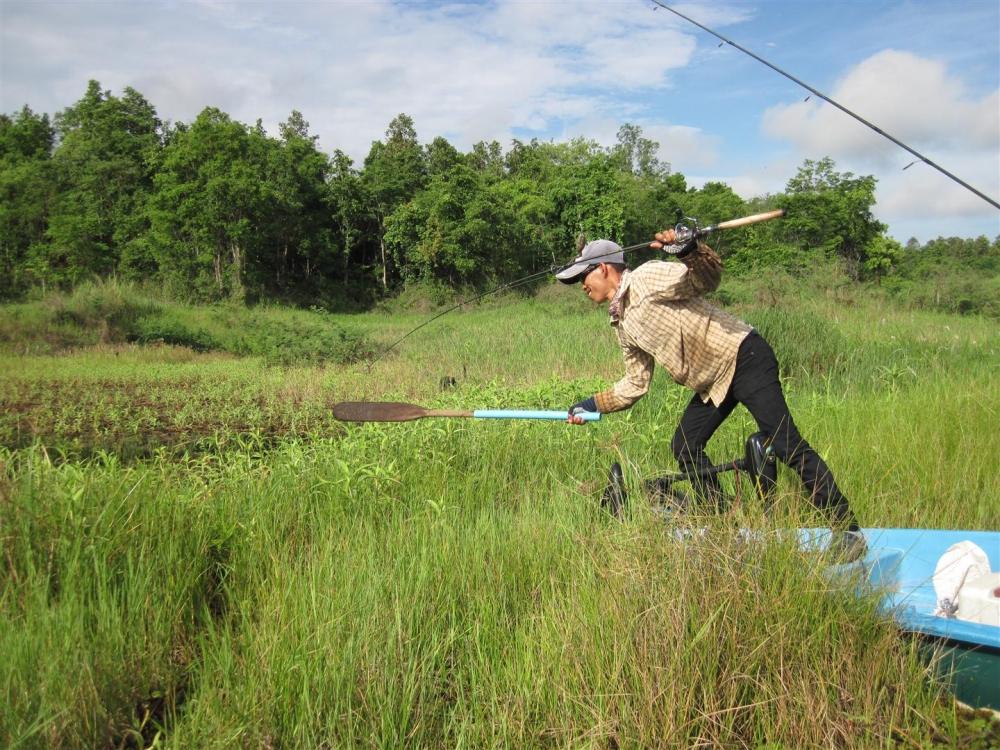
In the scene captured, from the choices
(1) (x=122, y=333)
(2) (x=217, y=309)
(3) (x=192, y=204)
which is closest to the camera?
(1) (x=122, y=333)

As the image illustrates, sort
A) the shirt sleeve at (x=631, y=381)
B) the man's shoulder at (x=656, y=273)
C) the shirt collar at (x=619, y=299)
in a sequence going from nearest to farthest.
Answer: the man's shoulder at (x=656, y=273) → the shirt collar at (x=619, y=299) → the shirt sleeve at (x=631, y=381)

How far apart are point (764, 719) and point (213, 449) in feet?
17.2

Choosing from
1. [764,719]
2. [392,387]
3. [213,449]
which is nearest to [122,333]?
[392,387]

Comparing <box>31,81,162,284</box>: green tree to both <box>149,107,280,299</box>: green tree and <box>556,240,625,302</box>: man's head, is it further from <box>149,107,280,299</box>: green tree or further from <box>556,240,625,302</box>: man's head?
<box>556,240,625,302</box>: man's head

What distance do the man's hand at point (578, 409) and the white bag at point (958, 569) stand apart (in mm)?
1552

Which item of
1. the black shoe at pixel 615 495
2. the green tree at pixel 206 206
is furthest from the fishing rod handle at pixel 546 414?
the green tree at pixel 206 206

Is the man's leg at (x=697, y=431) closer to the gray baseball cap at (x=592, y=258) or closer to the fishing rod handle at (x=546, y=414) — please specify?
the fishing rod handle at (x=546, y=414)

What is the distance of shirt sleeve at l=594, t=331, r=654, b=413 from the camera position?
329cm

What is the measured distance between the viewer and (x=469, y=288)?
2744cm

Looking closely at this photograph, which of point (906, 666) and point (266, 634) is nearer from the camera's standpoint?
point (906, 666)

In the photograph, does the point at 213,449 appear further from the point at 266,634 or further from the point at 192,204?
the point at 192,204

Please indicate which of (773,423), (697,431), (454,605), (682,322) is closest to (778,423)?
(773,423)

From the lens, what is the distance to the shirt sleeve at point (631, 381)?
130 inches

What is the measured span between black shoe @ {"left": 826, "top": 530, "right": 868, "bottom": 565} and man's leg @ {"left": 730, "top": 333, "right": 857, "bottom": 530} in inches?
10.8
